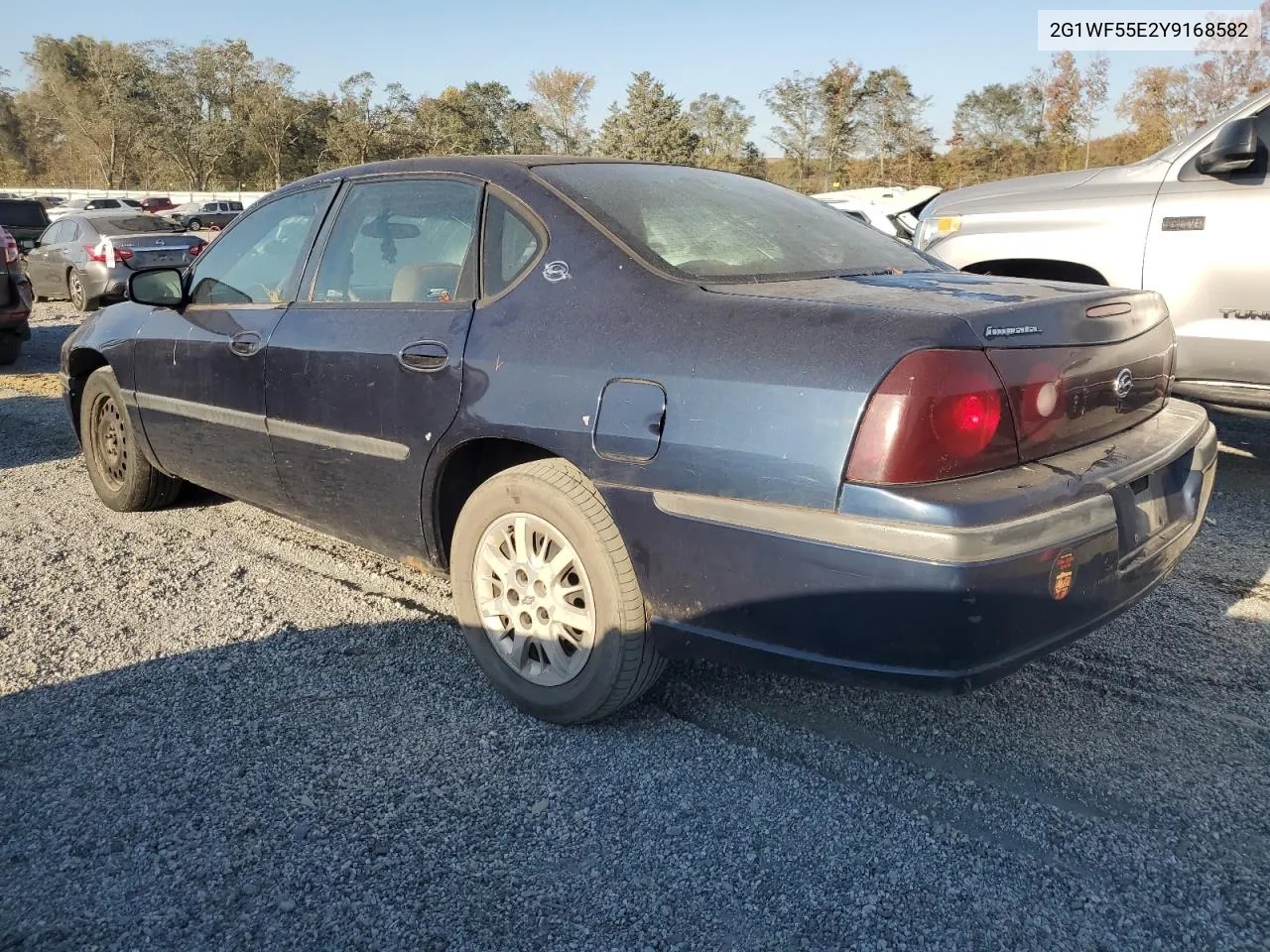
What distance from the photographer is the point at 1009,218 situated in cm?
536

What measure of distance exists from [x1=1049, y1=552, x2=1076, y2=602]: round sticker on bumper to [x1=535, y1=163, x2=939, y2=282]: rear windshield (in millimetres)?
1079

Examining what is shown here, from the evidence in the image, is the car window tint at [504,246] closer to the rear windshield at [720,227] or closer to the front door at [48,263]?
the rear windshield at [720,227]

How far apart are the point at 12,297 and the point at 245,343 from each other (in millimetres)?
7391

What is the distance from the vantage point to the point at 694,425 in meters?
2.31

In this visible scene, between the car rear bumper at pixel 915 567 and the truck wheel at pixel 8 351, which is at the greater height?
the truck wheel at pixel 8 351

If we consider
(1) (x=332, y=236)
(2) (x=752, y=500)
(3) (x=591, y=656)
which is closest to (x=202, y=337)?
(1) (x=332, y=236)

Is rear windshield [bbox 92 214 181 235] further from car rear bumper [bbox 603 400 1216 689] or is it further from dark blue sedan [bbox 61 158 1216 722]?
car rear bumper [bbox 603 400 1216 689]

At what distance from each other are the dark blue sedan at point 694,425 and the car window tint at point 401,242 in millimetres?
12

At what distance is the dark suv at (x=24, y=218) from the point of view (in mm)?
19094

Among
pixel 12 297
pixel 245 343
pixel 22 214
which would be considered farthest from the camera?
pixel 22 214

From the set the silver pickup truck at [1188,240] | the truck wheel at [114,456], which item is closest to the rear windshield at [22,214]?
the truck wheel at [114,456]

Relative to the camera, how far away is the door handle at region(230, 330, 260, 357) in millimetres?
3619

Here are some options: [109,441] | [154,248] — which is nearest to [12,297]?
[154,248]

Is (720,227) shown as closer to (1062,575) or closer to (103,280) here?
(1062,575)
